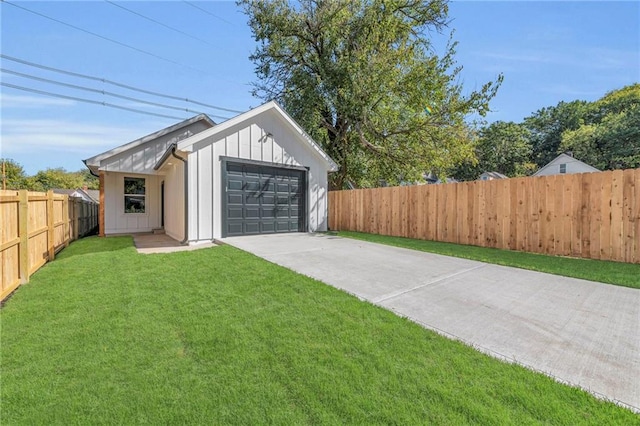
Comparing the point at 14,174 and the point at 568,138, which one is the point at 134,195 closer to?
the point at 14,174

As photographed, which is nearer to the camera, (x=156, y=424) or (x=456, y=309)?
(x=156, y=424)

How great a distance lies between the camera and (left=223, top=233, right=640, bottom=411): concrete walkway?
2346mm

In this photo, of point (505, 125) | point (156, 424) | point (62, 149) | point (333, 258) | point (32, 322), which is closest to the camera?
point (156, 424)

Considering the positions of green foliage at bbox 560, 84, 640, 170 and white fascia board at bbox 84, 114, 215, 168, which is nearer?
white fascia board at bbox 84, 114, 215, 168

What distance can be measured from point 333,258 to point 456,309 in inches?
114

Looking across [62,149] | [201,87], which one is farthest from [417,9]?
[62,149]

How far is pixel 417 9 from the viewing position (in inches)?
533

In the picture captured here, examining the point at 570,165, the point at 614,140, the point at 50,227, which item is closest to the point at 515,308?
the point at 50,227

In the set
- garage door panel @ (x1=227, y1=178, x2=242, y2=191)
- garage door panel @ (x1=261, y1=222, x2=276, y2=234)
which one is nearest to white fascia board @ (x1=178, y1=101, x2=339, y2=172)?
garage door panel @ (x1=227, y1=178, x2=242, y2=191)

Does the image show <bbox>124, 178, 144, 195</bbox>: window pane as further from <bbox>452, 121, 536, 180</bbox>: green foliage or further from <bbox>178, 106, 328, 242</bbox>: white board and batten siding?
<bbox>452, 121, 536, 180</bbox>: green foliage

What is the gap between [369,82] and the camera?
12.1m

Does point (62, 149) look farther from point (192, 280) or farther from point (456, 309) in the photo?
point (456, 309)

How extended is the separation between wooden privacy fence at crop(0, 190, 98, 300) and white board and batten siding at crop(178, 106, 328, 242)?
111 inches

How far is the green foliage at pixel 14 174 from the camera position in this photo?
90.6ft
